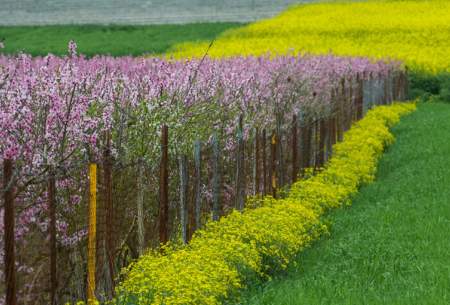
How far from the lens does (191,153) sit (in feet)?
42.3

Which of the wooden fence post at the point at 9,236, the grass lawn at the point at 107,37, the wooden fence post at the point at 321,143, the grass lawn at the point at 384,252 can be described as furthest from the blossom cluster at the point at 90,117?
the grass lawn at the point at 107,37

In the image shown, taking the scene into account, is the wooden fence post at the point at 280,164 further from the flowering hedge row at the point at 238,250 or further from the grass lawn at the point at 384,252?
the grass lawn at the point at 384,252

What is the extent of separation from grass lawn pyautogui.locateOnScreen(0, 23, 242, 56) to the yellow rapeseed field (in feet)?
9.34

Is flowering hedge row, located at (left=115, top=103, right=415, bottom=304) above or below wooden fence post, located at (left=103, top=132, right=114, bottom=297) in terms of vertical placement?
below

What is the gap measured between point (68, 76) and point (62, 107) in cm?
101

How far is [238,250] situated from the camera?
405 inches

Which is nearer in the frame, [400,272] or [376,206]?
[400,272]

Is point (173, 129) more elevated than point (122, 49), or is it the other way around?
point (173, 129)

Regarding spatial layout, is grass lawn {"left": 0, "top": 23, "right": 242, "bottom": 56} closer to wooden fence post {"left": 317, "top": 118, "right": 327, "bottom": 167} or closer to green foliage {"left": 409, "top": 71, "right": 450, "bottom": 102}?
green foliage {"left": 409, "top": 71, "right": 450, "bottom": 102}

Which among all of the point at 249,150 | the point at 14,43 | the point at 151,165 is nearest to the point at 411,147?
the point at 249,150

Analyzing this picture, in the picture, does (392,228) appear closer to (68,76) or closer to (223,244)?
(223,244)

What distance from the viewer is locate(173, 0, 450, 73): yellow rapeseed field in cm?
4047

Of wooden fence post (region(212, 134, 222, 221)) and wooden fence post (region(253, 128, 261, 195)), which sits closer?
wooden fence post (region(212, 134, 222, 221))

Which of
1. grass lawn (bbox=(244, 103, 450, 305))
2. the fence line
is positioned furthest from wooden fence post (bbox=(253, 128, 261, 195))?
grass lawn (bbox=(244, 103, 450, 305))
